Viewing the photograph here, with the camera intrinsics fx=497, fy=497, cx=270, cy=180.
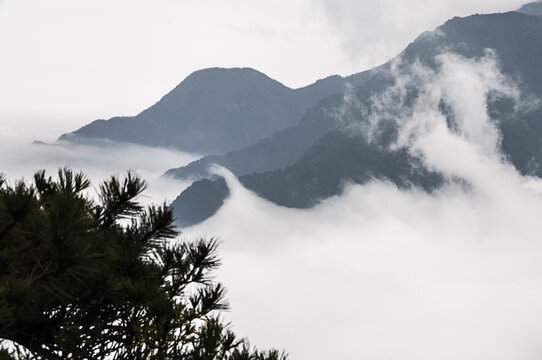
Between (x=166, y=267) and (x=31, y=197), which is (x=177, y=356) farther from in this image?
(x=31, y=197)

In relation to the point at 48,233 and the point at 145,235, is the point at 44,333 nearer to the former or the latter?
the point at 145,235

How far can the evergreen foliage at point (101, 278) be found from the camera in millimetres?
4766

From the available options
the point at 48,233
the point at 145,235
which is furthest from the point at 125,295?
the point at 48,233

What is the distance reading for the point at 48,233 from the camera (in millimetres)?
4652

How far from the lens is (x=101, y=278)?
5.70 meters

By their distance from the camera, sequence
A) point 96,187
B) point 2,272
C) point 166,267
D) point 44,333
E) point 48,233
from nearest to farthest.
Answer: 1. point 48,233
2. point 2,272
3. point 44,333
4. point 96,187
5. point 166,267

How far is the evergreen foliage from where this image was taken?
15.6ft

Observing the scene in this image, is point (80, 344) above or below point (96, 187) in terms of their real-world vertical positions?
below

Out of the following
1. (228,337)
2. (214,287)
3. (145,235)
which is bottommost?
(228,337)

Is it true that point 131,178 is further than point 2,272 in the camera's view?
Yes

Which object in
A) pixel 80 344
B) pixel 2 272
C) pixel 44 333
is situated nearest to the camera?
pixel 2 272

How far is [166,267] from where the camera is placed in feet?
24.4

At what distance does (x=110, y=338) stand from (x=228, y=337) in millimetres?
1547

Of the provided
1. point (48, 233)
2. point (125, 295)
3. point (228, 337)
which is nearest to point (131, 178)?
point (125, 295)
